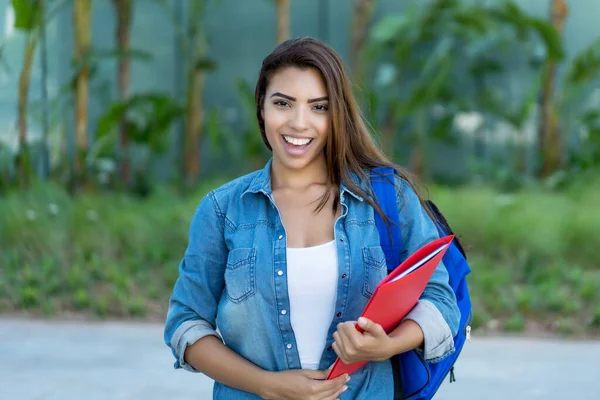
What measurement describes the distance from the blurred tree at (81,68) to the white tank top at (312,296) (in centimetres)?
612

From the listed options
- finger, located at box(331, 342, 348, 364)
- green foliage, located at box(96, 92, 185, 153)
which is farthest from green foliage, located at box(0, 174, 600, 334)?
finger, located at box(331, 342, 348, 364)

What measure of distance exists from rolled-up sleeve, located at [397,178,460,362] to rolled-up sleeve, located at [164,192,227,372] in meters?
0.44

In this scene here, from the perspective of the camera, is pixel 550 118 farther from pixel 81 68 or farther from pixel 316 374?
pixel 316 374

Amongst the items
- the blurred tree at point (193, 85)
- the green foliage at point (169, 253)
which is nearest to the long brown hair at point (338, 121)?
the green foliage at point (169, 253)

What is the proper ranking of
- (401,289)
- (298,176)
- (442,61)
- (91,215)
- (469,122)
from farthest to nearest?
1. (469,122)
2. (442,61)
3. (91,215)
4. (298,176)
5. (401,289)

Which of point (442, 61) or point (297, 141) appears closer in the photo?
point (297, 141)

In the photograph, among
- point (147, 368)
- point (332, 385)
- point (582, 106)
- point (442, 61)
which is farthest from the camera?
point (582, 106)

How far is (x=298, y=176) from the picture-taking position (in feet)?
7.18

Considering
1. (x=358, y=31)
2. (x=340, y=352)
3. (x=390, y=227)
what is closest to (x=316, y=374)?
(x=340, y=352)

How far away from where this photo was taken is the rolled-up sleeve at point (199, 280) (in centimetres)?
208

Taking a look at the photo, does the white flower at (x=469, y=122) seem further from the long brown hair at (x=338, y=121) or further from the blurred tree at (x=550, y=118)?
the long brown hair at (x=338, y=121)

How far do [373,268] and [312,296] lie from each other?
0.51ft

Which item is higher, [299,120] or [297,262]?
[299,120]

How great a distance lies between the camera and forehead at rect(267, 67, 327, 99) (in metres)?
2.09
